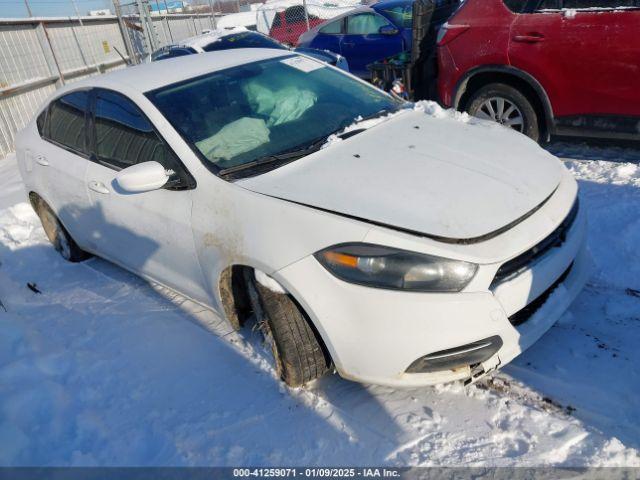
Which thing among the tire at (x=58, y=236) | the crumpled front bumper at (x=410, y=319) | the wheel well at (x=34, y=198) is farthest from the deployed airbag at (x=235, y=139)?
the wheel well at (x=34, y=198)

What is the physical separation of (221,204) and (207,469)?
1.26 metres

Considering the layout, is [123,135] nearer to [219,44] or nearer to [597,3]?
[597,3]

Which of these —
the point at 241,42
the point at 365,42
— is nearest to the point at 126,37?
the point at 241,42

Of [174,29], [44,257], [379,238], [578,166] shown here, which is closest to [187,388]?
[379,238]

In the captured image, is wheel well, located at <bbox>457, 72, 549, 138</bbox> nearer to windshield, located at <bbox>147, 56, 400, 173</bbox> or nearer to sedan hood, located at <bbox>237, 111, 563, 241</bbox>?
windshield, located at <bbox>147, 56, 400, 173</bbox>

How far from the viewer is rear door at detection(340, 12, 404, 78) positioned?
9266mm

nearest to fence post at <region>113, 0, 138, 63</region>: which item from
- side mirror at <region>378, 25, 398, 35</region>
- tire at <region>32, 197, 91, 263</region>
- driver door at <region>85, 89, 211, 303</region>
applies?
side mirror at <region>378, 25, 398, 35</region>

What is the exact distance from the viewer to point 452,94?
207 inches

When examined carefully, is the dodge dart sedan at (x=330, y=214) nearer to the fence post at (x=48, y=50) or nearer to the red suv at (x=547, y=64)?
the red suv at (x=547, y=64)

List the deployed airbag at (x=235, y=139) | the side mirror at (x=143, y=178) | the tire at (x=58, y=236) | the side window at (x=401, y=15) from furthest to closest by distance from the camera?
the side window at (x=401, y=15) < the tire at (x=58, y=236) < the deployed airbag at (x=235, y=139) < the side mirror at (x=143, y=178)

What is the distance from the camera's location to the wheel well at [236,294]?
2631 mm

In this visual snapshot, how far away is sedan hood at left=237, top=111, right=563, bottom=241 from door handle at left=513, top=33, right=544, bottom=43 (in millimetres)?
2169

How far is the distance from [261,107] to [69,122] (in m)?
1.72

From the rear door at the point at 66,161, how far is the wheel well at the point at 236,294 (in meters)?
1.56
